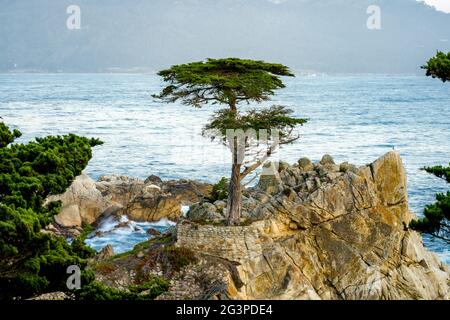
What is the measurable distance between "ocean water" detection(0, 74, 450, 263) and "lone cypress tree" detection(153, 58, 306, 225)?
1088 cm

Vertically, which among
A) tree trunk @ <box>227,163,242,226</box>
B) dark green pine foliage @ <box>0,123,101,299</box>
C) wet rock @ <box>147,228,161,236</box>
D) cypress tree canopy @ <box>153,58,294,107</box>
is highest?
cypress tree canopy @ <box>153,58,294,107</box>

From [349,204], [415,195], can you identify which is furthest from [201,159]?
[349,204]

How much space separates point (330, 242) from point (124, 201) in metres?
16.5

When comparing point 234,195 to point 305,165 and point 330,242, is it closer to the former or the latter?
point 330,242

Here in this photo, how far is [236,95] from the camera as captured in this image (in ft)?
72.9

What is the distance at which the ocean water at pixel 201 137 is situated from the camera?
50562 millimetres

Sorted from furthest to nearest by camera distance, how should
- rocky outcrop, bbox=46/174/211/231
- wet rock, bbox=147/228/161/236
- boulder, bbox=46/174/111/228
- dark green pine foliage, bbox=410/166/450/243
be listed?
rocky outcrop, bbox=46/174/211/231, boulder, bbox=46/174/111/228, wet rock, bbox=147/228/161/236, dark green pine foliage, bbox=410/166/450/243

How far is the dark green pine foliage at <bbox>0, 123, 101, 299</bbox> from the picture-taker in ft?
42.5

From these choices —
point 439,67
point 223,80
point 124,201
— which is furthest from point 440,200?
point 124,201

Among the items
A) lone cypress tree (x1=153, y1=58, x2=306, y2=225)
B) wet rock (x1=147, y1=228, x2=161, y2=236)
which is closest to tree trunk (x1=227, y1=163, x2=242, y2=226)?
lone cypress tree (x1=153, y1=58, x2=306, y2=225)

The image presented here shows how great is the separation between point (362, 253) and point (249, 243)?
4538mm

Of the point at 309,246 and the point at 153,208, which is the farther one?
the point at 153,208

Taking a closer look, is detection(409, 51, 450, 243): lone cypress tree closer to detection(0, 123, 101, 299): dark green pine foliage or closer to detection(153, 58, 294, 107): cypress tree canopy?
detection(0, 123, 101, 299): dark green pine foliage

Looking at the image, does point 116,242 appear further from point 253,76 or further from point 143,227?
Result: point 253,76
